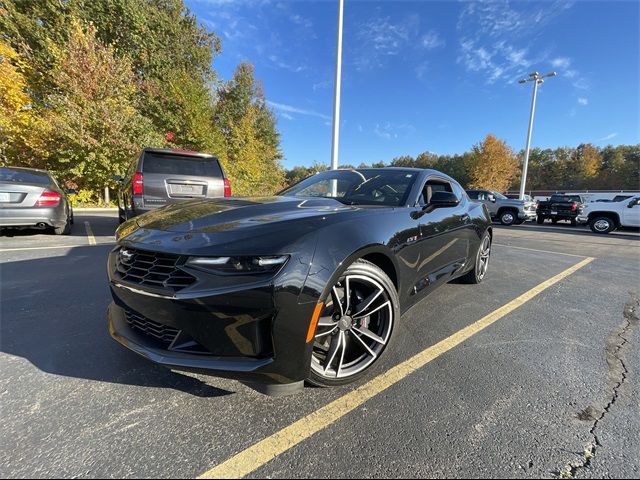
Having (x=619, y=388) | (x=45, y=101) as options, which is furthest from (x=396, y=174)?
(x=45, y=101)

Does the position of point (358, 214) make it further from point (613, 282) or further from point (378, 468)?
point (613, 282)

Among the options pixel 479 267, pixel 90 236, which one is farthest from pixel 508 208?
pixel 90 236

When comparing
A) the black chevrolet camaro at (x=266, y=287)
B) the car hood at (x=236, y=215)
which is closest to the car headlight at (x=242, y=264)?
the black chevrolet camaro at (x=266, y=287)

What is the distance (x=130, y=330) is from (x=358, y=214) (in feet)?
5.23

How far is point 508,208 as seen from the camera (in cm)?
1616

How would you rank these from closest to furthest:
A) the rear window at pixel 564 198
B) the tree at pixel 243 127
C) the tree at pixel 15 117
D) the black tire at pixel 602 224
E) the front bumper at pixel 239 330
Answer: the front bumper at pixel 239 330 → the tree at pixel 15 117 → the black tire at pixel 602 224 → the rear window at pixel 564 198 → the tree at pixel 243 127

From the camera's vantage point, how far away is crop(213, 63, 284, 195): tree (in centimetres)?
2533

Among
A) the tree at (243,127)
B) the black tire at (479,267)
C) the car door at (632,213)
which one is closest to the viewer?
the black tire at (479,267)

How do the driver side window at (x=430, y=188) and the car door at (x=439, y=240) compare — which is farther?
the driver side window at (x=430, y=188)

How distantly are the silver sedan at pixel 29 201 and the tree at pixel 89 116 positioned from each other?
8090 mm

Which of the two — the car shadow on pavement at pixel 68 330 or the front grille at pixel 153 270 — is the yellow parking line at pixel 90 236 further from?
the front grille at pixel 153 270

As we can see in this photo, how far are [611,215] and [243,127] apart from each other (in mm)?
23651

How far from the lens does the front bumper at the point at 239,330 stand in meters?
1.55

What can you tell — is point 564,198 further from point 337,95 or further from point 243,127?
point 243,127
